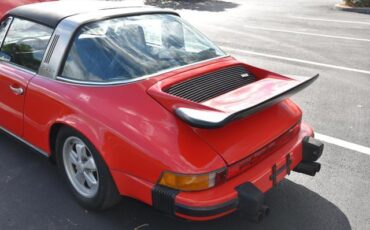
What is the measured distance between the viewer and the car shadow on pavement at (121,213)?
122 inches

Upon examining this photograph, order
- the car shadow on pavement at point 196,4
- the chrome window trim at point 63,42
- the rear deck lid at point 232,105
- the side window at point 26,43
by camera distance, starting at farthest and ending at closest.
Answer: the car shadow on pavement at point 196,4
the side window at point 26,43
the chrome window trim at point 63,42
the rear deck lid at point 232,105

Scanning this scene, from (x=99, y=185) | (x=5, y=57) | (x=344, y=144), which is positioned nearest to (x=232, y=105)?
(x=99, y=185)

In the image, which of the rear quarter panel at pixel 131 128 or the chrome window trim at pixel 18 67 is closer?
the rear quarter panel at pixel 131 128

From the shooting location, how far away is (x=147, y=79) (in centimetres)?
304

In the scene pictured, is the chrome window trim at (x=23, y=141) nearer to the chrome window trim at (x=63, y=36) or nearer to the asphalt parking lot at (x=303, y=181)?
the asphalt parking lot at (x=303, y=181)

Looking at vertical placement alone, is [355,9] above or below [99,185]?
below

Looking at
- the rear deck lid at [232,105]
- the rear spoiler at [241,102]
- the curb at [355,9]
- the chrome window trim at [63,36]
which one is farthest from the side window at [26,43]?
the curb at [355,9]

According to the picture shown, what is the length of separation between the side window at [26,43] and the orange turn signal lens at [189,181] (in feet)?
5.43

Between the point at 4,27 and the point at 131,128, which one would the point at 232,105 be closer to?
the point at 131,128

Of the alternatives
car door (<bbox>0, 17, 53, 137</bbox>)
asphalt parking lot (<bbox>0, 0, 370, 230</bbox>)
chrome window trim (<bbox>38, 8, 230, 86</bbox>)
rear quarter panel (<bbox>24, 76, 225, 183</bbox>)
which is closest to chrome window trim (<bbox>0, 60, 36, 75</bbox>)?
car door (<bbox>0, 17, 53, 137</bbox>)

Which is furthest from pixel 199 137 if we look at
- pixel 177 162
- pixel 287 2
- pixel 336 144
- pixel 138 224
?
pixel 287 2

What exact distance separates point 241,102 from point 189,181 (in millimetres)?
665

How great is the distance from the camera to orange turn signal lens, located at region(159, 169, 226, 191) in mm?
2529

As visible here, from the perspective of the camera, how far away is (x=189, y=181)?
2533 mm
